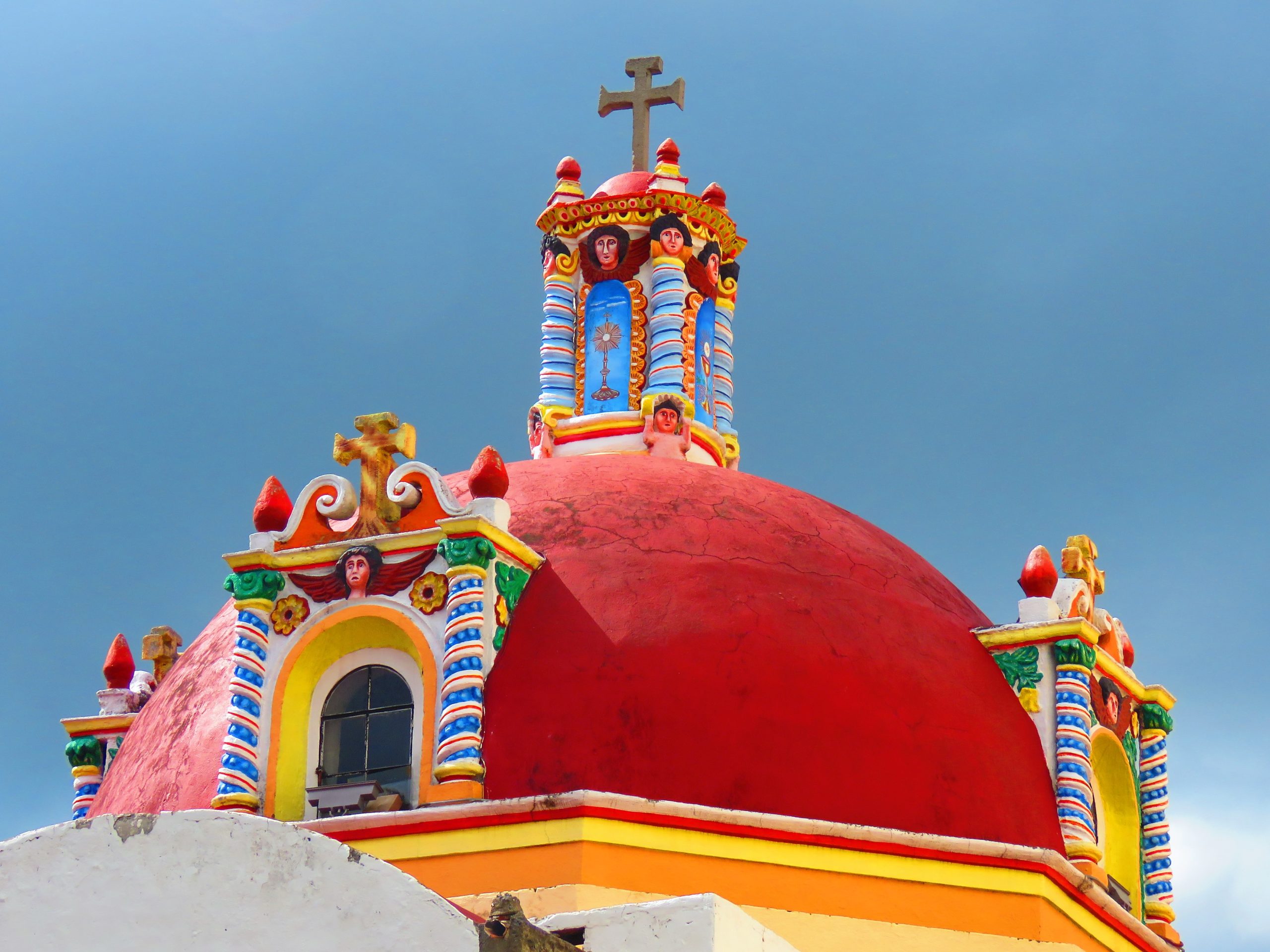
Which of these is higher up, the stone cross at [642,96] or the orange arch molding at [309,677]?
the stone cross at [642,96]

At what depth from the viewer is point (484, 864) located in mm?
11789

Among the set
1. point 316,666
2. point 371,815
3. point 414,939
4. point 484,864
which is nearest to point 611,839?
point 484,864

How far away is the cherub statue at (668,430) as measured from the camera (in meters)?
17.0

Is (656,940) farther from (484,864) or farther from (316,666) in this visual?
(316,666)

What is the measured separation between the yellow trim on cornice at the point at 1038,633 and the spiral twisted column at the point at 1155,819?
1452mm

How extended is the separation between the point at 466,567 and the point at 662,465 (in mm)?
2677

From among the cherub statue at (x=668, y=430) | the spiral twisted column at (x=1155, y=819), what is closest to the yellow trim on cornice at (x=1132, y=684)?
→ the spiral twisted column at (x=1155, y=819)

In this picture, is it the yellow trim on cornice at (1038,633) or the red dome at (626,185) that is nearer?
the yellow trim on cornice at (1038,633)

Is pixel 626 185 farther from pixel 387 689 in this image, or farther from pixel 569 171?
pixel 387 689

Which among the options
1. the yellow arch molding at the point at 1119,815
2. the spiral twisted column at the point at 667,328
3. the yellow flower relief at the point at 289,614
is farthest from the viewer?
the spiral twisted column at the point at 667,328

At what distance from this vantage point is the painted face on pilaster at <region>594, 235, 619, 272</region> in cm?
1803

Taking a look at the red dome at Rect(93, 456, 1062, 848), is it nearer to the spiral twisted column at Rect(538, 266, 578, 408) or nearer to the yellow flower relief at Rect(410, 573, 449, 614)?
the yellow flower relief at Rect(410, 573, 449, 614)

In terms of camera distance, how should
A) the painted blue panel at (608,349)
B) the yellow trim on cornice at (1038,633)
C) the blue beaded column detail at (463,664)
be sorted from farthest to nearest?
the painted blue panel at (608,349) < the yellow trim on cornice at (1038,633) < the blue beaded column detail at (463,664)

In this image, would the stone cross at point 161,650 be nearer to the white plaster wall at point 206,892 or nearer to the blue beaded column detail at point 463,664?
the blue beaded column detail at point 463,664
